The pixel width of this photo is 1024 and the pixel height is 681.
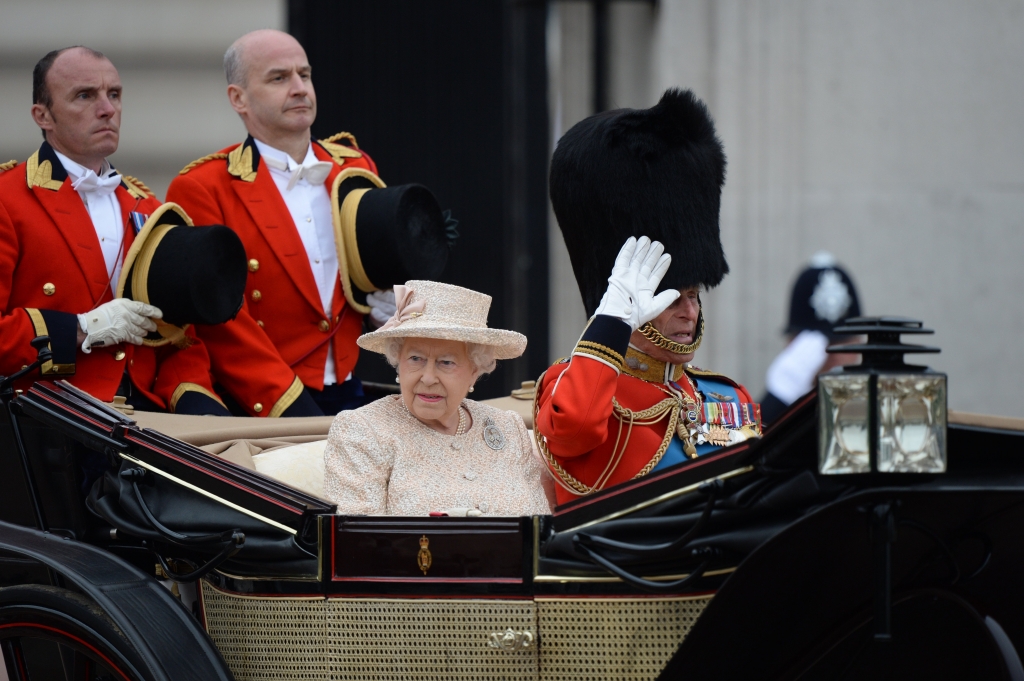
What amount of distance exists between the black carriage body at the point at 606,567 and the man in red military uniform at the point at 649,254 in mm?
377

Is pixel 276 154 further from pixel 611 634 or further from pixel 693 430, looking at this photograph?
pixel 611 634

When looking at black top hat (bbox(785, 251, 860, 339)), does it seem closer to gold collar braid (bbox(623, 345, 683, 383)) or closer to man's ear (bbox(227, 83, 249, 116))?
man's ear (bbox(227, 83, 249, 116))

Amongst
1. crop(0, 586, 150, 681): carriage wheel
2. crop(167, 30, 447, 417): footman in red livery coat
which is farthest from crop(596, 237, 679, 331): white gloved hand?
crop(167, 30, 447, 417): footman in red livery coat

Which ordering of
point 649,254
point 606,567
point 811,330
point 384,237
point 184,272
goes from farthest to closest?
1. point 811,330
2. point 384,237
3. point 184,272
4. point 649,254
5. point 606,567

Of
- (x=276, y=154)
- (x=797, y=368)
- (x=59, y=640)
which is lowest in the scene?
(x=59, y=640)

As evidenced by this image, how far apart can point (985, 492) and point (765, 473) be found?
0.31m

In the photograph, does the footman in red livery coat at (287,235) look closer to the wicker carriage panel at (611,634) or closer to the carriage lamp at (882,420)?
the wicker carriage panel at (611,634)

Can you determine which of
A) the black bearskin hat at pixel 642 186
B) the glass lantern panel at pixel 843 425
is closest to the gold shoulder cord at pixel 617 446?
the black bearskin hat at pixel 642 186

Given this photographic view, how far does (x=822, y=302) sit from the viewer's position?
525 centimetres

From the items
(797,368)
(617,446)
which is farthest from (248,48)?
(797,368)

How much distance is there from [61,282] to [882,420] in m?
2.13

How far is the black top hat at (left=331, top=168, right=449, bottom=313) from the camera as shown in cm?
349

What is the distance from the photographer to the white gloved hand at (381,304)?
12.0 ft

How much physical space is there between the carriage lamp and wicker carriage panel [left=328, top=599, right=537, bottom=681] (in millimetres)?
623
